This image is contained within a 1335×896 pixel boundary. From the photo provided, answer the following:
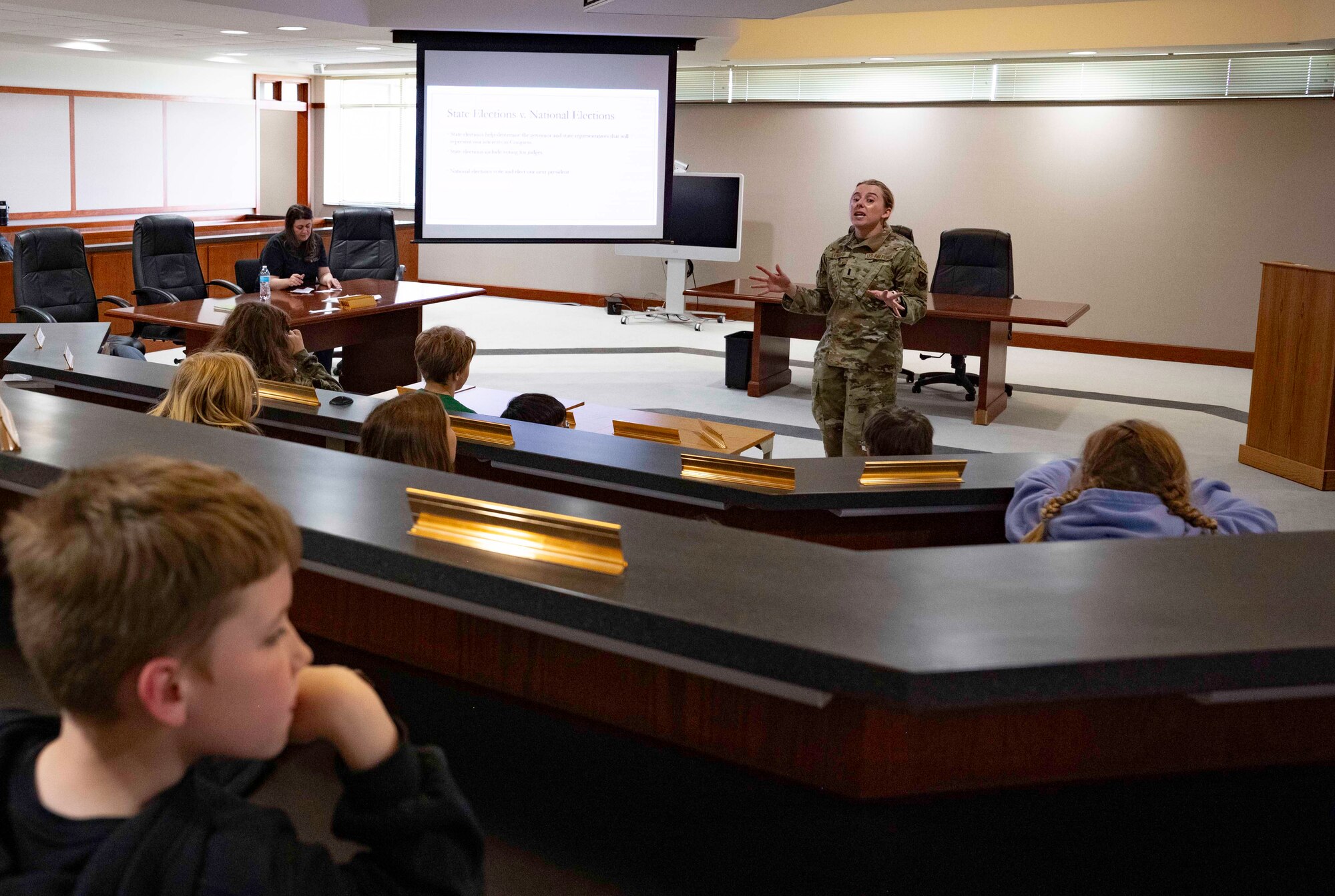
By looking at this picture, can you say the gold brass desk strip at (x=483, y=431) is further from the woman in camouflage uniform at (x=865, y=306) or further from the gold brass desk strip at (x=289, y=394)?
the woman in camouflage uniform at (x=865, y=306)

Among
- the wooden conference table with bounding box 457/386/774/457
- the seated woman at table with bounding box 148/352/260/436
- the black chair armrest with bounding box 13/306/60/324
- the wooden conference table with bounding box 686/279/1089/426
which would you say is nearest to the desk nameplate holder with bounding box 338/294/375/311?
the black chair armrest with bounding box 13/306/60/324

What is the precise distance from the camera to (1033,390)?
8125 mm

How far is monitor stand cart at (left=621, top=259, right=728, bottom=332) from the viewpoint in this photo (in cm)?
1069

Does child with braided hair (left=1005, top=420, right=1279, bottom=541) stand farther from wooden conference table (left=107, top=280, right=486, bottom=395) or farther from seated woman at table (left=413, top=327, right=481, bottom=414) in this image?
wooden conference table (left=107, top=280, right=486, bottom=395)

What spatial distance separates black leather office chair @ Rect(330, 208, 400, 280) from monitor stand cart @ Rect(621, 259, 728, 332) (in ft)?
10.3

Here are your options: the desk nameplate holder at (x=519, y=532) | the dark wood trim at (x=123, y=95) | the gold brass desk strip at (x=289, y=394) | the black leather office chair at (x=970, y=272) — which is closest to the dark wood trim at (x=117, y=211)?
the dark wood trim at (x=123, y=95)

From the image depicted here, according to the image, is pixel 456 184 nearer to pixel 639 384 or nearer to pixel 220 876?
pixel 639 384

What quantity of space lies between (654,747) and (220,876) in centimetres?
76

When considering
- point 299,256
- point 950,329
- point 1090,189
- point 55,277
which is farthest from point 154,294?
point 1090,189

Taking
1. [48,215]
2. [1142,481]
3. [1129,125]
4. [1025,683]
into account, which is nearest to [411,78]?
[48,215]

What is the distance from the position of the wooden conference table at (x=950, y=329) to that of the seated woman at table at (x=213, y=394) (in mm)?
4446

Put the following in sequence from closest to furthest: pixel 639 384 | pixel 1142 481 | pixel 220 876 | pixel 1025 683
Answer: pixel 220 876, pixel 1025 683, pixel 1142 481, pixel 639 384

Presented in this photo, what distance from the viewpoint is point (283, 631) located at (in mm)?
818

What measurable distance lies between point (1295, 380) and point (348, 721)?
589 cm
